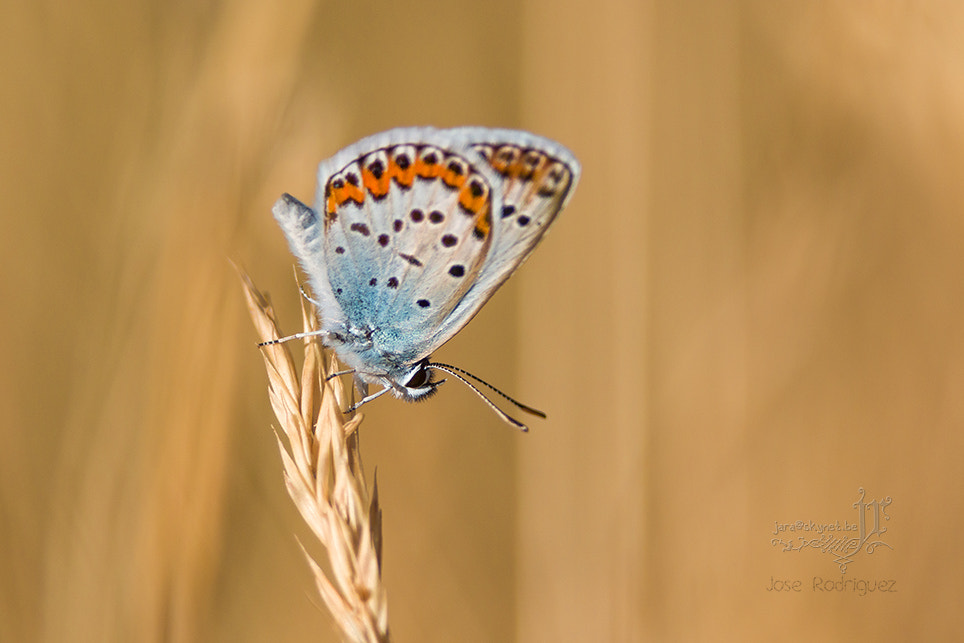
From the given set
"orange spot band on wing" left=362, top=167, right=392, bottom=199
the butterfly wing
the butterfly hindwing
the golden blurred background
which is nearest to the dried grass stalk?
the golden blurred background

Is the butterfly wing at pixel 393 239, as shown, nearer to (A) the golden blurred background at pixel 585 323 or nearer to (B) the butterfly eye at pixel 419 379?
(B) the butterfly eye at pixel 419 379

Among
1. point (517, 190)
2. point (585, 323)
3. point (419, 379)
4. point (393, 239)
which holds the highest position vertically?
point (517, 190)

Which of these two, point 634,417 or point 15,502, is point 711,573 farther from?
point 15,502

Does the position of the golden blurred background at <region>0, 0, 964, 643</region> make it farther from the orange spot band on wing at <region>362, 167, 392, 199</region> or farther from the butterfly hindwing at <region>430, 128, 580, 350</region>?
the butterfly hindwing at <region>430, 128, 580, 350</region>

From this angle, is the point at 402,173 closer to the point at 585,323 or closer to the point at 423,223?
the point at 423,223

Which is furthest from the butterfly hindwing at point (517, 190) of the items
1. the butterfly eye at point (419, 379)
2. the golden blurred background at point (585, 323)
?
the golden blurred background at point (585, 323)

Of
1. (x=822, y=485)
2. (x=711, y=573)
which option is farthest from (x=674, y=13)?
(x=711, y=573)

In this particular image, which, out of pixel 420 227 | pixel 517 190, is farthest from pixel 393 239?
pixel 517 190
